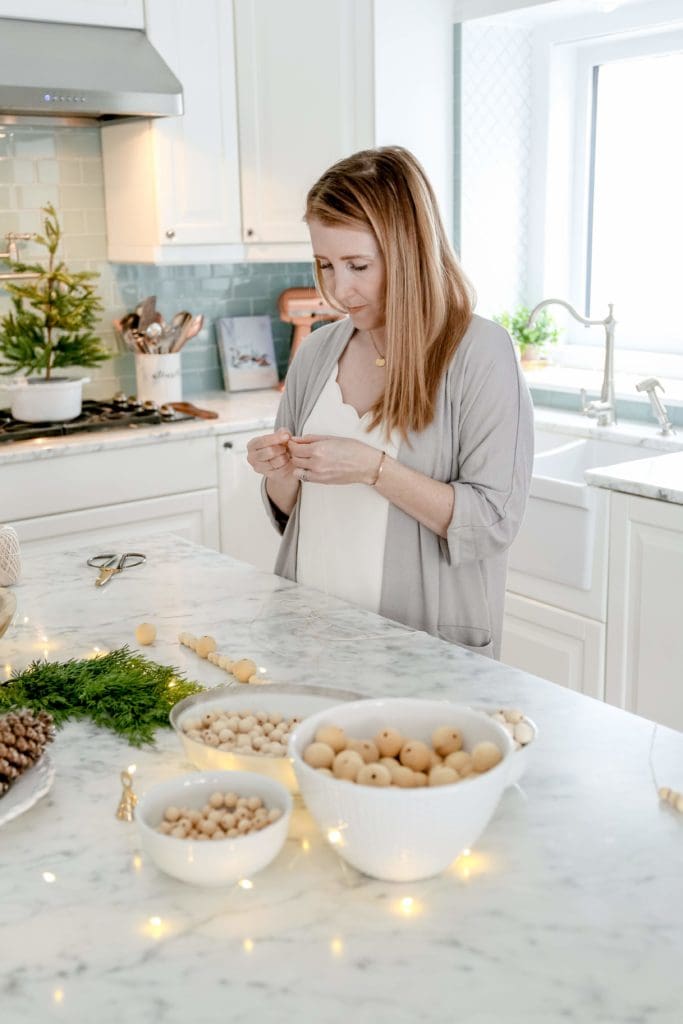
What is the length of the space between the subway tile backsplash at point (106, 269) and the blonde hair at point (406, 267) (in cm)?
202

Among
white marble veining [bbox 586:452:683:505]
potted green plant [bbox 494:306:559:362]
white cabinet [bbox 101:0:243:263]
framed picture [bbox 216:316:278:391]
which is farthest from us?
framed picture [bbox 216:316:278:391]

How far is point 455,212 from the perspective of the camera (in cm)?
409

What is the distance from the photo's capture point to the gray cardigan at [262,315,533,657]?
6.02ft

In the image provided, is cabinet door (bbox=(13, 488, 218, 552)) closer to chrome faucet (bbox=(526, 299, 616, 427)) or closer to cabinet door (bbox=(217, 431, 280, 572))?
cabinet door (bbox=(217, 431, 280, 572))

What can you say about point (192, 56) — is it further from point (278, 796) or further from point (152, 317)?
point (278, 796)

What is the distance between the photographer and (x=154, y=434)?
3.42m

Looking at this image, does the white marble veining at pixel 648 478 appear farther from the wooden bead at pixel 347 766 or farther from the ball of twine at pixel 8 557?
the wooden bead at pixel 347 766

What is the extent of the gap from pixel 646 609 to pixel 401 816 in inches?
74.5

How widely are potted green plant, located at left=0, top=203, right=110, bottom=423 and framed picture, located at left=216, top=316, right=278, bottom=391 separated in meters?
0.63

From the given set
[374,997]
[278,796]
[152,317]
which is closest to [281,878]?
[278,796]

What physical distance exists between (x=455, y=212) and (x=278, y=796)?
3314mm

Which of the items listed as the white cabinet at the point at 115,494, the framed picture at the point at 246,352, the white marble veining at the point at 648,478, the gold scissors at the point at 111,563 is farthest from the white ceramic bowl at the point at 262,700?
the framed picture at the point at 246,352

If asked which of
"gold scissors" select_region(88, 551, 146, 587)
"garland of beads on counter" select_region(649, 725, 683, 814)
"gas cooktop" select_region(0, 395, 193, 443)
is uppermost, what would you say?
"gas cooktop" select_region(0, 395, 193, 443)

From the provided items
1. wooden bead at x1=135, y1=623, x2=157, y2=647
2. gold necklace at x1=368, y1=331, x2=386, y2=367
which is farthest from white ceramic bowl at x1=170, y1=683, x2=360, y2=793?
gold necklace at x1=368, y1=331, x2=386, y2=367
